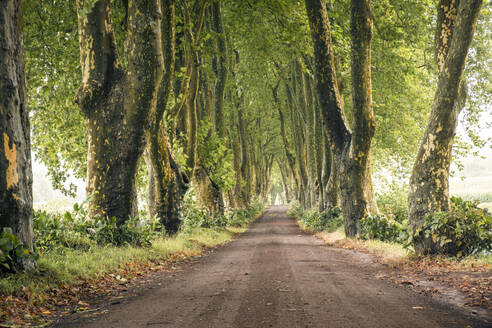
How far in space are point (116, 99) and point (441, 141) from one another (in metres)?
7.56

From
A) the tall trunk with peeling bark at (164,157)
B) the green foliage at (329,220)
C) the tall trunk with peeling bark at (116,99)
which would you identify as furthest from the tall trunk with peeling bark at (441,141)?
the green foliage at (329,220)

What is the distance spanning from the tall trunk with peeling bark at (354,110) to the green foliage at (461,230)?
15.5 feet

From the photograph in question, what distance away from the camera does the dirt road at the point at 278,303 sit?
4.14 metres

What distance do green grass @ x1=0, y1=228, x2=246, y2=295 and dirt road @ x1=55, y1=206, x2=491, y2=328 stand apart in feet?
3.41

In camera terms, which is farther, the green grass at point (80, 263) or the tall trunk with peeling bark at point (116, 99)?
the tall trunk with peeling bark at point (116, 99)

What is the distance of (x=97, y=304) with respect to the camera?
533 cm

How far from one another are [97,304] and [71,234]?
341 cm

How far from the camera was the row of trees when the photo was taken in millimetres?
8352

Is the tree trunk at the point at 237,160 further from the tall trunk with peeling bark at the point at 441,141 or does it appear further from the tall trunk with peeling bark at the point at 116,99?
the tall trunk with peeling bark at the point at 441,141

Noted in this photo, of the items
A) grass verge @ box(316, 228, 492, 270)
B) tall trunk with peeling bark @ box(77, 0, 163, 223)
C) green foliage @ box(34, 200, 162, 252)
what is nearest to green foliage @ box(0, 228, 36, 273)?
green foliage @ box(34, 200, 162, 252)

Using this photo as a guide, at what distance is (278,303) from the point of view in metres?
4.96

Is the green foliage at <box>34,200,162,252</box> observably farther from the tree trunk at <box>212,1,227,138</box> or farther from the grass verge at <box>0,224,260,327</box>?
the tree trunk at <box>212,1,227,138</box>

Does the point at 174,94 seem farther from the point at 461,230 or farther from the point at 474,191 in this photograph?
the point at 474,191

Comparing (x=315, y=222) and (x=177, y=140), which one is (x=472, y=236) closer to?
(x=177, y=140)
